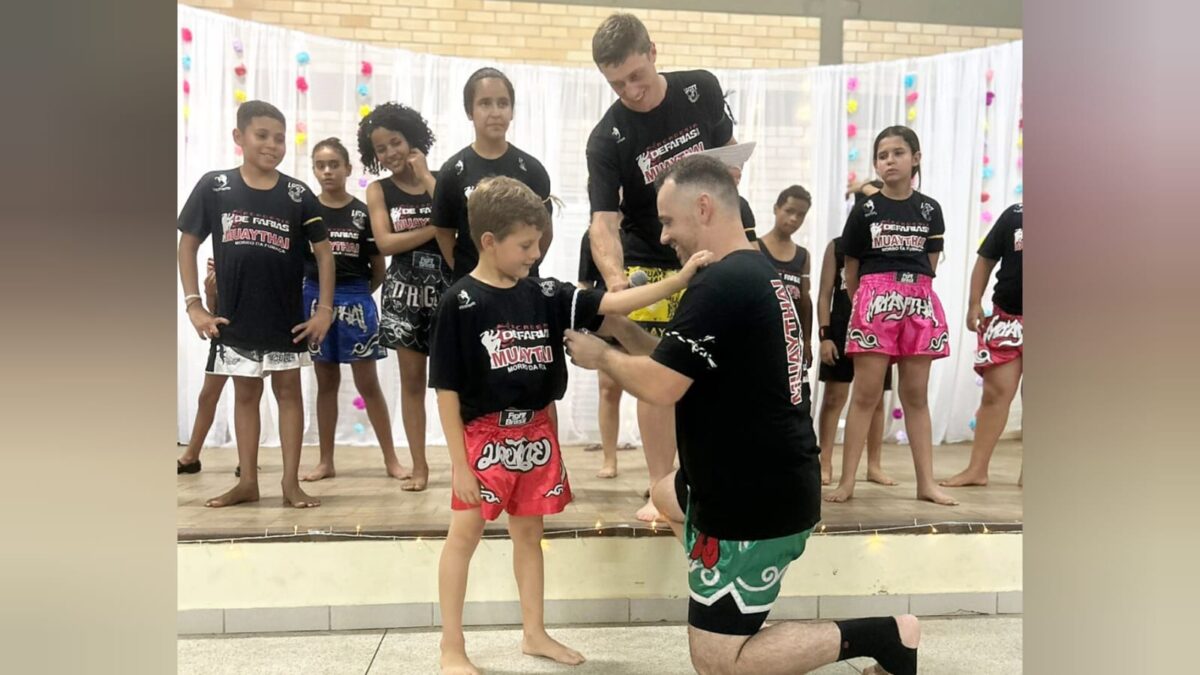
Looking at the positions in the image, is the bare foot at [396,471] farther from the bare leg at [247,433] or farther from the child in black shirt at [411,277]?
the bare leg at [247,433]

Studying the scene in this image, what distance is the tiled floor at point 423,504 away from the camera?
246 centimetres

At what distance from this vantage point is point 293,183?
2.84 meters

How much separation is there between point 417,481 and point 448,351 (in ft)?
3.89

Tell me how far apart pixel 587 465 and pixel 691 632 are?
198cm

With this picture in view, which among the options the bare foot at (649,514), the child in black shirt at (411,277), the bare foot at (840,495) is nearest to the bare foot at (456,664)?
the bare foot at (649,514)

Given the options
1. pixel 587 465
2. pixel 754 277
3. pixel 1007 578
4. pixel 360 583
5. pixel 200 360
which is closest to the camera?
pixel 754 277

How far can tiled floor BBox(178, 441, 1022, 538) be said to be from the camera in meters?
2.46

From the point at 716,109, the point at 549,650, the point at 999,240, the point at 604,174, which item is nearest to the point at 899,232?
the point at 999,240

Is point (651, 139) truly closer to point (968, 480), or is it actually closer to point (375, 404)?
point (375, 404)

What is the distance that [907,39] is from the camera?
4789mm

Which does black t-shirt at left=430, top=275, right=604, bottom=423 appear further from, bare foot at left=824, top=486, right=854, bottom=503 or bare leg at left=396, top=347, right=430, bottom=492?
bare foot at left=824, top=486, right=854, bottom=503
